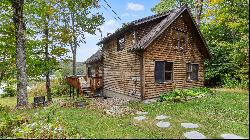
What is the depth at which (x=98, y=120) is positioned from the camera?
14117 mm

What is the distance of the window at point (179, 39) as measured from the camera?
2280 cm

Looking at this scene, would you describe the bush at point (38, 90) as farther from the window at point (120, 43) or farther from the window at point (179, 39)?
the window at point (179, 39)

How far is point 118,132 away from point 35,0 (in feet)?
46.1

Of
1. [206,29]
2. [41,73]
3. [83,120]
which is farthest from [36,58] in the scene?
[206,29]

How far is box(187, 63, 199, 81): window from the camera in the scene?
2442cm

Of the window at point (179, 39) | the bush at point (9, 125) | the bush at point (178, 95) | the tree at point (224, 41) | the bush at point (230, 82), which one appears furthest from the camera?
the tree at point (224, 41)

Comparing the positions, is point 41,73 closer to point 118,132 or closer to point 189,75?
point 189,75

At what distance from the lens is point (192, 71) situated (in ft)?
81.3

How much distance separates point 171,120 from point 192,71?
12014mm

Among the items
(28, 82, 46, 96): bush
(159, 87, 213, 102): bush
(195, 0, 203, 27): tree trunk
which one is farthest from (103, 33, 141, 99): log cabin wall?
(28, 82, 46, 96): bush

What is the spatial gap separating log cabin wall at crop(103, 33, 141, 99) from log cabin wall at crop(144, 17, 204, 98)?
0.84m

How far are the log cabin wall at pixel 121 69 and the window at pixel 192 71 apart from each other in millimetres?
5162

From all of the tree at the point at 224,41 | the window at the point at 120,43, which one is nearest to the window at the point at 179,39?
the window at the point at 120,43

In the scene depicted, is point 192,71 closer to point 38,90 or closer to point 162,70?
point 162,70
